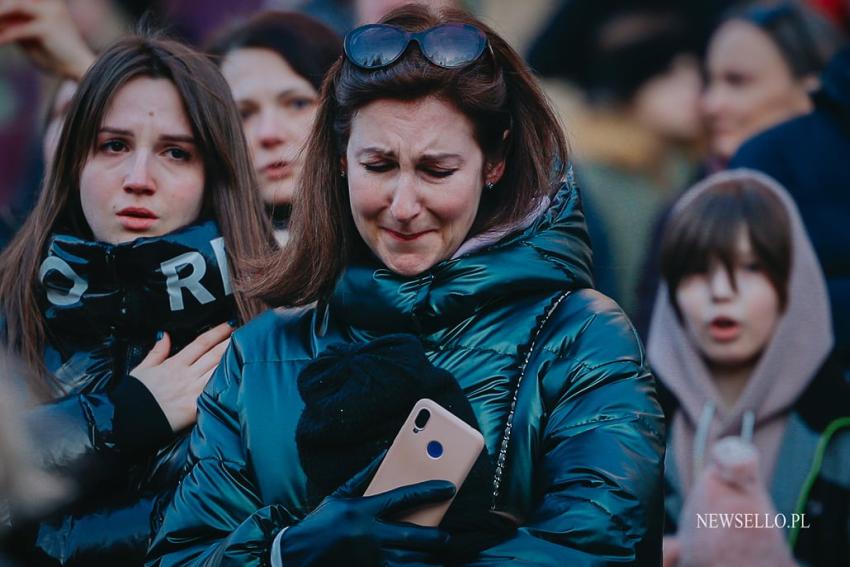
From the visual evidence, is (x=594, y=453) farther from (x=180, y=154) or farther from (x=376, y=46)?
(x=180, y=154)

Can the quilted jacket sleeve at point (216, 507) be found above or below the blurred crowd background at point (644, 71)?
below

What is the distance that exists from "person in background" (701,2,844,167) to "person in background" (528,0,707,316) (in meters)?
0.08

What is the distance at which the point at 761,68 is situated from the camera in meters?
4.92

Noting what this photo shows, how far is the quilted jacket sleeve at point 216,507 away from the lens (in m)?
2.54

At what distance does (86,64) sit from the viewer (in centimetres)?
458

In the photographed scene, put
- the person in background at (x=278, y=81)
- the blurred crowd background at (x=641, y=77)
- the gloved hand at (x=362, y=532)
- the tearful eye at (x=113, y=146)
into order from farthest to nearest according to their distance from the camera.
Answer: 1. the blurred crowd background at (x=641, y=77)
2. the person in background at (x=278, y=81)
3. the tearful eye at (x=113, y=146)
4. the gloved hand at (x=362, y=532)

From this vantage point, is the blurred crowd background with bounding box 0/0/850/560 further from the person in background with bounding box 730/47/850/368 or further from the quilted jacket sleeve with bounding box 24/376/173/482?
the quilted jacket sleeve with bounding box 24/376/173/482

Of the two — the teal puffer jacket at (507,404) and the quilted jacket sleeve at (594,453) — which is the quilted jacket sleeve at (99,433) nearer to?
the teal puffer jacket at (507,404)

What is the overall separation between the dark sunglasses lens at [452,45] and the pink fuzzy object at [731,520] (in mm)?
1813

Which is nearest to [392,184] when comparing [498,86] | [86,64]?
[498,86]

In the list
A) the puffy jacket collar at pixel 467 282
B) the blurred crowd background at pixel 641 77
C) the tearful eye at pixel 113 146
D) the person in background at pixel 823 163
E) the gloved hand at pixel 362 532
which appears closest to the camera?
the gloved hand at pixel 362 532

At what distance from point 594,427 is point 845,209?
233 cm

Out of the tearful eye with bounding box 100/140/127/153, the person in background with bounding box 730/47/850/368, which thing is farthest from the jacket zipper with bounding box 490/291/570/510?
the person in background with bounding box 730/47/850/368

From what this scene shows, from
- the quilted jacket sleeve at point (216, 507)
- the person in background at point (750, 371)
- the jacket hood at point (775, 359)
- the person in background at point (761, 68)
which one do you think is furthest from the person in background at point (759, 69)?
the quilted jacket sleeve at point (216, 507)
